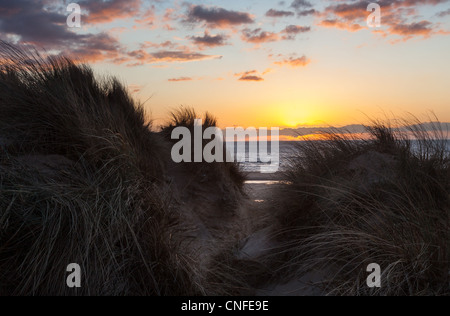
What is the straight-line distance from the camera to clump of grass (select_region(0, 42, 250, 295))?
3344 millimetres

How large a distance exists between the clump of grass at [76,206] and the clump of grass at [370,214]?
93 centimetres

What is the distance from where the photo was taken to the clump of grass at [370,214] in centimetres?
334

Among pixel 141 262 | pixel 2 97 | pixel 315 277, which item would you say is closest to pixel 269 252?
pixel 315 277

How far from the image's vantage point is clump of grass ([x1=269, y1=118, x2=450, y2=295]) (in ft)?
11.0

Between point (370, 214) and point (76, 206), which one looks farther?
point (370, 214)

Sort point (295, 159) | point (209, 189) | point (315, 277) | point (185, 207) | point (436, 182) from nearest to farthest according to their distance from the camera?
point (315, 277), point (436, 182), point (295, 159), point (185, 207), point (209, 189)

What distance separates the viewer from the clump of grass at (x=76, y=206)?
334 centimetres

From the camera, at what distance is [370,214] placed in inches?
167

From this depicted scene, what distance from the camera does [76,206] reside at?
363cm

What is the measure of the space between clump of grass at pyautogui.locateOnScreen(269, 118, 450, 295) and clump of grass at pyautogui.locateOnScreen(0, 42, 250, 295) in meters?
0.93

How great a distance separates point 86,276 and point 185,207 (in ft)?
12.4

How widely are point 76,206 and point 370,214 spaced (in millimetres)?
2877
